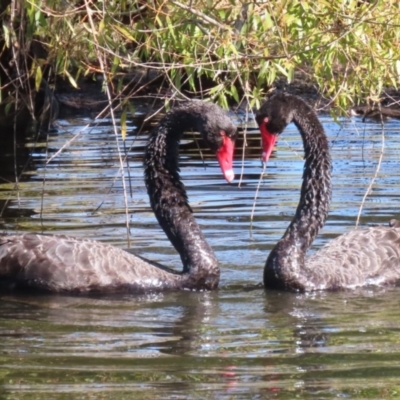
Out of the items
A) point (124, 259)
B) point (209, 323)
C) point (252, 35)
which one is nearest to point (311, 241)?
point (124, 259)

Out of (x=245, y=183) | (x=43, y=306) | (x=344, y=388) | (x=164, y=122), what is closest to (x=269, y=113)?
(x=164, y=122)

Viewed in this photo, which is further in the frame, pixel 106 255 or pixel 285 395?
pixel 106 255

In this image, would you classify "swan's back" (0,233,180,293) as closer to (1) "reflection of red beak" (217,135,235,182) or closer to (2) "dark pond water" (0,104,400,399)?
(2) "dark pond water" (0,104,400,399)

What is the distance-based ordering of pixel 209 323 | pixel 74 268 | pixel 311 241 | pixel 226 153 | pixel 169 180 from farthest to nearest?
pixel 169 180 → pixel 311 241 → pixel 226 153 → pixel 74 268 → pixel 209 323

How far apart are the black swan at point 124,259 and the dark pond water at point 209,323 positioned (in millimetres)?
129

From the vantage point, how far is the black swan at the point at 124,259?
7.61 meters

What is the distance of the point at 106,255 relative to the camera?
301 inches

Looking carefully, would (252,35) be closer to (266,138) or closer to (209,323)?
(266,138)

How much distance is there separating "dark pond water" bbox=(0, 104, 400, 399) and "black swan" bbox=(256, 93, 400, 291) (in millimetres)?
151

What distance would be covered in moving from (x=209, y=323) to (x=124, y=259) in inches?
45.2

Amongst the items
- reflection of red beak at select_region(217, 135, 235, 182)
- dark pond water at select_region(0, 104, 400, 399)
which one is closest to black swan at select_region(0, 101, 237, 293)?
reflection of red beak at select_region(217, 135, 235, 182)

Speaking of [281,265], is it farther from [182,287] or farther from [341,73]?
[341,73]

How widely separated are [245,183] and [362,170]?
1.38 m

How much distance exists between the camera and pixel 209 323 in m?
6.73
